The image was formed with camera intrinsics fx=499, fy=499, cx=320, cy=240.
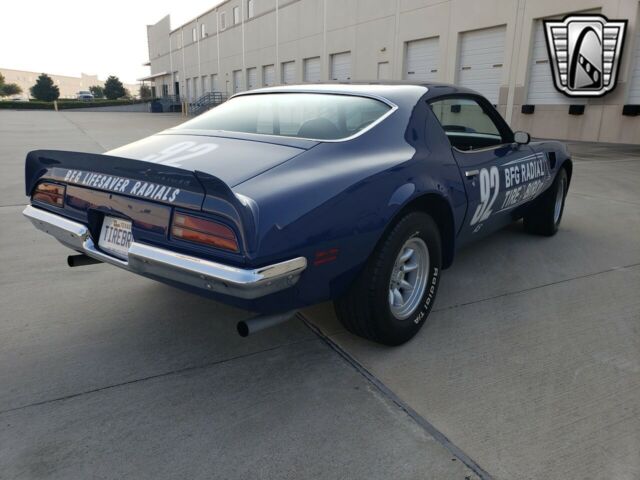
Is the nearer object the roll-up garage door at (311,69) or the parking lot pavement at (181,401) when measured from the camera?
the parking lot pavement at (181,401)

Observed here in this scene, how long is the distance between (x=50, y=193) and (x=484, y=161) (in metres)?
2.74

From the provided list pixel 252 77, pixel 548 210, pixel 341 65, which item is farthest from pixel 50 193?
pixel 252 77

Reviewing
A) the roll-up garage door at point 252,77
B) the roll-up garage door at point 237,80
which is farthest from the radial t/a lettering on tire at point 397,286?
the roll-up garage door at point 237,80

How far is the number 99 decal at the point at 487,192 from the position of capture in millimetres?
3412

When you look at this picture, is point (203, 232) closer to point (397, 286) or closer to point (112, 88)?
point (397, 286)

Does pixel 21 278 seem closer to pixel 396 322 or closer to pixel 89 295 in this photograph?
Answer: pixel 89 295

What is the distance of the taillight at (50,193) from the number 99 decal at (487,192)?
2.53m

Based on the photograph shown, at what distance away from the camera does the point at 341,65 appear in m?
25.6

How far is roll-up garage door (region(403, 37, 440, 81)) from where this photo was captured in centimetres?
1977

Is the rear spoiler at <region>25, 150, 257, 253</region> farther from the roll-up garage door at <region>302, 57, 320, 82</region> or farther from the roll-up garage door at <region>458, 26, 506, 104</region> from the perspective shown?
the roll-up garage door at <region>302, 57, 320, 82</region>

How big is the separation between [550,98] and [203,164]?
1666 cm

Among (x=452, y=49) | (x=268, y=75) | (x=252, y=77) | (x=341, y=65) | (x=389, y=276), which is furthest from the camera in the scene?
(x=252, y=77)

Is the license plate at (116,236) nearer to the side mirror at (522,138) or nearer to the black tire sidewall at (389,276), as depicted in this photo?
the black tire sidewall at (389,276)

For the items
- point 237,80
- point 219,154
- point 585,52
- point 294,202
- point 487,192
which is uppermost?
point 237,80
